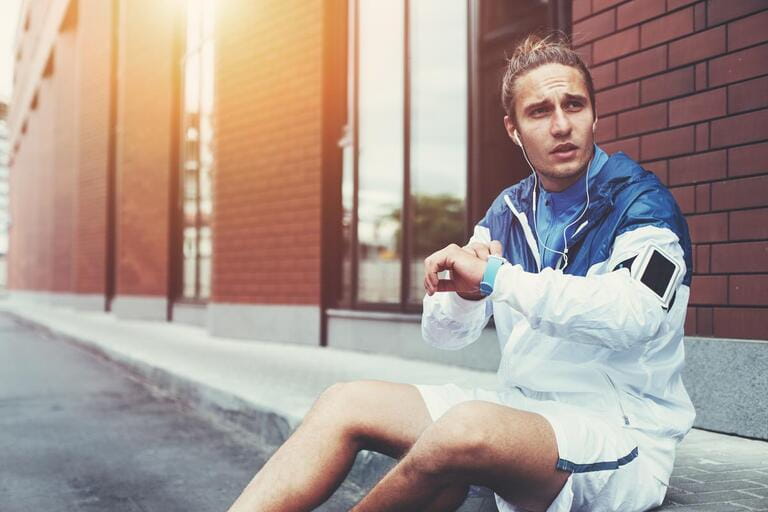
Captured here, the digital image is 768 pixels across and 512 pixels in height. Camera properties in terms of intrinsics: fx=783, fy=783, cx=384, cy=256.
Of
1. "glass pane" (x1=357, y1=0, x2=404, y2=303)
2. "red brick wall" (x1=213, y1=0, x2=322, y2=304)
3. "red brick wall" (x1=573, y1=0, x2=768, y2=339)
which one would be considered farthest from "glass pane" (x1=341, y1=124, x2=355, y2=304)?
"red brick wall" (x1=573, y1=0, x2=768, y2=339)

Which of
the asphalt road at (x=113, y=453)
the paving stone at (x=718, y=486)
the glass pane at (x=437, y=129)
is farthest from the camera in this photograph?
the glass pane at (x=437, y=129)

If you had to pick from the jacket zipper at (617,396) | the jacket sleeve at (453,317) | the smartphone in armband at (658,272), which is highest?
the smartphone in armband at (658,272)

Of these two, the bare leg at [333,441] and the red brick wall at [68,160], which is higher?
the red brick wall at [68,160]

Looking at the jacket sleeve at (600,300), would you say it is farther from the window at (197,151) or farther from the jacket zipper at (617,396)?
the window at (197,151)

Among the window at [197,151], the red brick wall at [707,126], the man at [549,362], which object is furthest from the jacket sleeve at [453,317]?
the window at [197,151]

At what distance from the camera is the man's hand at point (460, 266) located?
2.06 m

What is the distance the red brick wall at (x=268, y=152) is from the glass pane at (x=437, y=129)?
4.16 ft

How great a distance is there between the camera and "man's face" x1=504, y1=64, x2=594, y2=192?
224cm

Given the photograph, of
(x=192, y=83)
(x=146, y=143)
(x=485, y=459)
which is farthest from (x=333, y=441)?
(x=146, y=143)

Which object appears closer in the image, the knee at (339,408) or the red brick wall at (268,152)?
the knee at (339,408)

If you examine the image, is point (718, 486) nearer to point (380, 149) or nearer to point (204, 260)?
point (380, 149)

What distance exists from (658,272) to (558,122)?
0.56m

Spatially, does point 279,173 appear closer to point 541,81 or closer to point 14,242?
point 541,81

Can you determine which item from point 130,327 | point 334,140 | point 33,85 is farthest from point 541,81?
point 33,85
